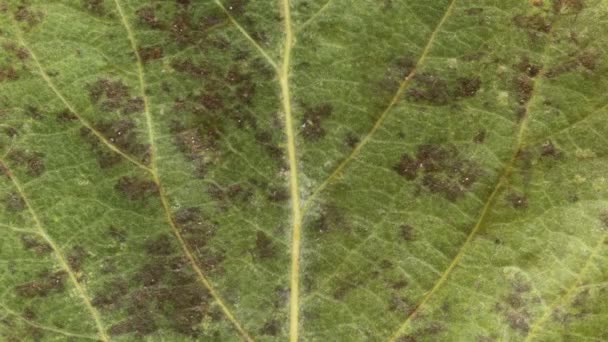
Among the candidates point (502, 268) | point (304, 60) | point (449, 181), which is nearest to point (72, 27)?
point (304, 60)

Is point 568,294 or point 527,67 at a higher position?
point 527,67

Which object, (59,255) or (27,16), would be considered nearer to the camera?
(59,255)

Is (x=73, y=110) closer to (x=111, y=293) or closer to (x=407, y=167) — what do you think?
(x=111, y=293)

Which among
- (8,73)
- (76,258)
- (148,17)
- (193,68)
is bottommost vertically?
(76,258)

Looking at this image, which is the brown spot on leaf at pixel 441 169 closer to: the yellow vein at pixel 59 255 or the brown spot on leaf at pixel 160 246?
the brown spot on leaf at pixel 160 246

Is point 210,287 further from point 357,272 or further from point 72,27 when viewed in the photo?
point 72,27

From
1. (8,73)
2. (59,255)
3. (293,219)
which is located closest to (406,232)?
(293,219)

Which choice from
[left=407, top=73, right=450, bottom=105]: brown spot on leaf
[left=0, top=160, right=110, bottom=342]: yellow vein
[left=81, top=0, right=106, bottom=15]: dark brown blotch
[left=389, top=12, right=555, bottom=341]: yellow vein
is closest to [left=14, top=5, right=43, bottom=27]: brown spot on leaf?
[left=81, top=0, right=106, bottom=15]: dark brown blotch

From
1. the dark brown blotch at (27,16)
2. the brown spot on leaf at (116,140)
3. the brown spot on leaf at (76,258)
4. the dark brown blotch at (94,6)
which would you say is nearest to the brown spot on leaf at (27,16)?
the dark brown blotch at (27,16)
